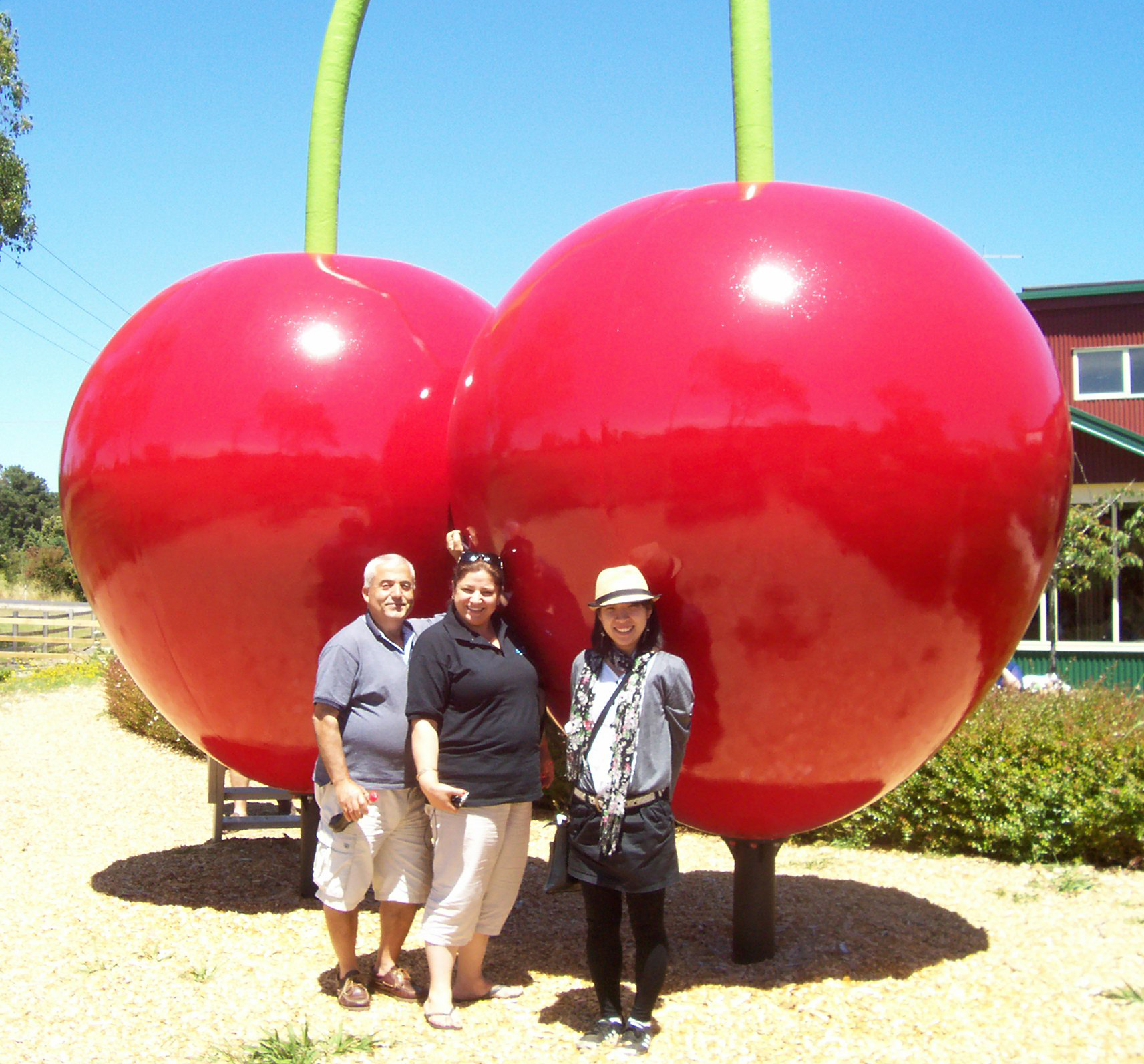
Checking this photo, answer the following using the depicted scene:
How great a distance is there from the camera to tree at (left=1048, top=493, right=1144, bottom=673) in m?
13.8

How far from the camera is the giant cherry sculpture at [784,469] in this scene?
3537 millimetres

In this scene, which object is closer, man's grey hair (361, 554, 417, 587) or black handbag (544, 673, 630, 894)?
black handbag (544, 673, 630, 894)

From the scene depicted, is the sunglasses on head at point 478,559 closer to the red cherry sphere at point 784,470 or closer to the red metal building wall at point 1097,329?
the red cherry sphere at point 784,470

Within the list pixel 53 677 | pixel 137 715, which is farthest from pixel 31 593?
pixel 137 715

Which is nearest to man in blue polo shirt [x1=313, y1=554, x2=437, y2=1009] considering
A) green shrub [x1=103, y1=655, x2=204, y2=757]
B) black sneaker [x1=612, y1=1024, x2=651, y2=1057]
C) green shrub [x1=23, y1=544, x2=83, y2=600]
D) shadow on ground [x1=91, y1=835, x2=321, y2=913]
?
black sneaker [x1=612, y1=1024, x2=651, y2=1057]

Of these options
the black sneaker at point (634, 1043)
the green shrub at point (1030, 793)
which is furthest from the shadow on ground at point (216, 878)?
the green shrub at point (1030, 793)

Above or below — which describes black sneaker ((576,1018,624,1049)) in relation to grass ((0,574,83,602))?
below

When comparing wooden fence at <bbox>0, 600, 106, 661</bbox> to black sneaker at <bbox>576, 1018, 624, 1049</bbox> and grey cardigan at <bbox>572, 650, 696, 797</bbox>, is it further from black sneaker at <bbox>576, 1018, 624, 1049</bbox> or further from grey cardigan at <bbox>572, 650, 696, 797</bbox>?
grey cardigan at <bbox>572, 650, 696, 797</bbox>

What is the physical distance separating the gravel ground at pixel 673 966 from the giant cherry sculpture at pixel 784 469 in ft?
2.42

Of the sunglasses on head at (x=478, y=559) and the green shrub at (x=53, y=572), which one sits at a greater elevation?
the sunglasses on head at (x=478, y=559)

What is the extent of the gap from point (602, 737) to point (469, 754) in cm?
48

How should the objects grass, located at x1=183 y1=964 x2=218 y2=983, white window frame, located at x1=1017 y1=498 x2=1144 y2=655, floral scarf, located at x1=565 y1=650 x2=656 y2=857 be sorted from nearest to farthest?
floral scarf, located at x1=565 y1=650 x2=656 y2=857
grass, located at x1=183 y1=964 x2=218 y2=983
white window frame, located at x1=1017 y1=498 x2=1144 y2=655

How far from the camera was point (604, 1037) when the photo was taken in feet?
12.3

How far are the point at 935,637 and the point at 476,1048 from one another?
200 cm
